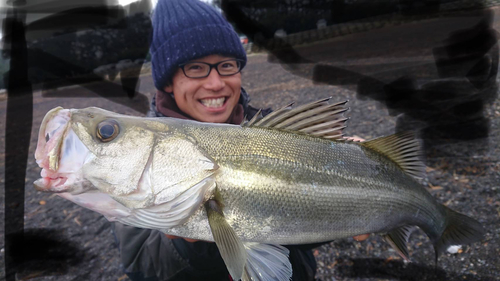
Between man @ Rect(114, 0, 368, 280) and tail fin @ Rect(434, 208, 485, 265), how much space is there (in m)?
1.07

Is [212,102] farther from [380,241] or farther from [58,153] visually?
[380,241]

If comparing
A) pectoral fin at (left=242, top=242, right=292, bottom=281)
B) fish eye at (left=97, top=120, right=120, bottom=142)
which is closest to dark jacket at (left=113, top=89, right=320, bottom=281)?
pectoral fin at (left=242, top=242, right=292, bottom=281)

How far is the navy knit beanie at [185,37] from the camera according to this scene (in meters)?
2.68

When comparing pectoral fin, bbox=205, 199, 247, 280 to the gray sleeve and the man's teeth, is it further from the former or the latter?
the man's teeth

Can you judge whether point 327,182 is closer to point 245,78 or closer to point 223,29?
point 223,29

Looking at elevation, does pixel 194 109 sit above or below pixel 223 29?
below

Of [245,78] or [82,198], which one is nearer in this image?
Answer: [82,198]

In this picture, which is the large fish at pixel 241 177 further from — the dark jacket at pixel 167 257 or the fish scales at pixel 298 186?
the dark jacket at pixel 167 257

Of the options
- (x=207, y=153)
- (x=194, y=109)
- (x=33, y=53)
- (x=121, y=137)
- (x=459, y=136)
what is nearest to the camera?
(x=121, y=137)

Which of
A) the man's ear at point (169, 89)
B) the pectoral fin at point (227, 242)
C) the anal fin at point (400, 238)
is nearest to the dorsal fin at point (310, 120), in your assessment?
the pectoral fin at point (227, 242)

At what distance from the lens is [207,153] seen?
1444 millimetres

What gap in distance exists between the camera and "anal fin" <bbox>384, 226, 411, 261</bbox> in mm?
1917

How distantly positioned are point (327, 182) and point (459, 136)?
5424mm

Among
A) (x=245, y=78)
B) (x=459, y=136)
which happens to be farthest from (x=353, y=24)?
(x=459, y=136)
